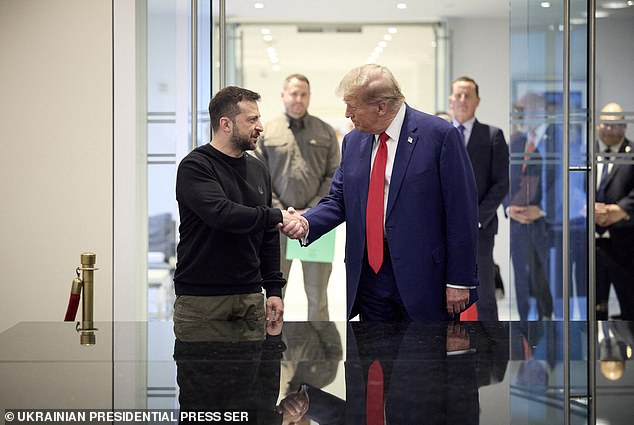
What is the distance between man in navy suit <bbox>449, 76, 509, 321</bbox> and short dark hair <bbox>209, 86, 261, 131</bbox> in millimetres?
2753

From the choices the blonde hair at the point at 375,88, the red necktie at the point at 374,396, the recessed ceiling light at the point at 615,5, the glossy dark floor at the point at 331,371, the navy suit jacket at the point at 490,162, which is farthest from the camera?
the navy suit jacket at the point at 490,162

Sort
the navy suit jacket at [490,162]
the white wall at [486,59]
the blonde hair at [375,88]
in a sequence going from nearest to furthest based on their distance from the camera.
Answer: the blonde hair at [375,88] < the navy suit jacket at [490,162] < the white wall at [486,59]

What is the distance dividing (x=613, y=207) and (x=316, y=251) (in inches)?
80.1

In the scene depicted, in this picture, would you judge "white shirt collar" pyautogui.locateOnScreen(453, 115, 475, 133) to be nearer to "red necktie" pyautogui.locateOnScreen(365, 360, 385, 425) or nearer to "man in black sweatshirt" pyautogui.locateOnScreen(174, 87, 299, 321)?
"man in black sweatshirt" pyautogui.locateOnScreen(174, 87, 299, 321)

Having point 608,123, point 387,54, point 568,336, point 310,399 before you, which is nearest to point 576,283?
point 608,123

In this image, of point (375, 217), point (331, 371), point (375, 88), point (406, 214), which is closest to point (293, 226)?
point (375, 217)

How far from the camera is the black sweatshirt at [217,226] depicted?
11.6 ft

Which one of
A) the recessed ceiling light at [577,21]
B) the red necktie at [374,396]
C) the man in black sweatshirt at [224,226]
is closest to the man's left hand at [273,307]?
the man in black sweatshirt at [224,226]

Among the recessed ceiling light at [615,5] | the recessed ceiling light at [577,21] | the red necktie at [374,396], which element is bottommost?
the red necktie at [374,396]

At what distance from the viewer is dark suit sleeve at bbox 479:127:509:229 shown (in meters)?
6.31

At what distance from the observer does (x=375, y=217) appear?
3746 millimetres

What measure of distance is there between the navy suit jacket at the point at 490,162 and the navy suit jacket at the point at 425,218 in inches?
102

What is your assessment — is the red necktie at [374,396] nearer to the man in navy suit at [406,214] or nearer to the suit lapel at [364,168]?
the man in navy suit at [406,214]

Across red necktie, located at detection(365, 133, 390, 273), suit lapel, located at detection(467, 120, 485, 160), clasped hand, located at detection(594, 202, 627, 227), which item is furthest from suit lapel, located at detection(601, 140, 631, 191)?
red necktie, located at detection(365, 133, 390, 273)
